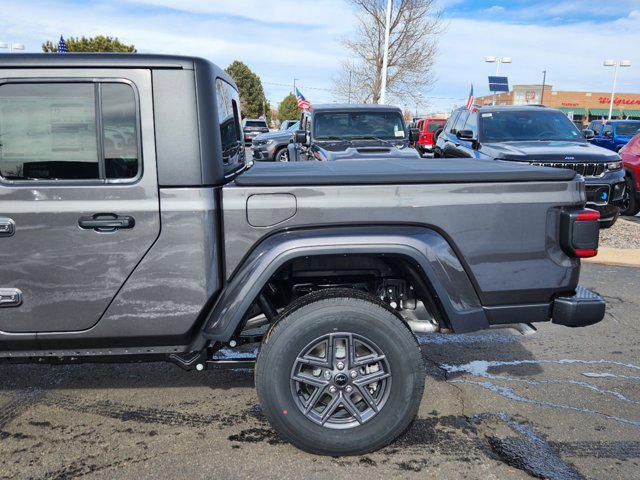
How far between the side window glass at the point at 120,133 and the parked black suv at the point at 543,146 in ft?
20.6

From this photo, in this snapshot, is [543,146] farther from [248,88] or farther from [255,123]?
[248,88]

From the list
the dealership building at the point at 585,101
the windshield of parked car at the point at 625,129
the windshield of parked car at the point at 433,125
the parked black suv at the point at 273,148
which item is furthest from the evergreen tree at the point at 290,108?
the windshield of parked car at the point at 625,129

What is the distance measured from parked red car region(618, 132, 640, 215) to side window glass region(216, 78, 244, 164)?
9.06m

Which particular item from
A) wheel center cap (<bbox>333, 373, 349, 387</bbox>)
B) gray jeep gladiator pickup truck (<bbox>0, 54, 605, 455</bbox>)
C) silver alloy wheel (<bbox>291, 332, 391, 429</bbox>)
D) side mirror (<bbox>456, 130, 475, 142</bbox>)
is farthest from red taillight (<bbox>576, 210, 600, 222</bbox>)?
side mirror (<bbox>456, 130, 475, 142</bbox>)

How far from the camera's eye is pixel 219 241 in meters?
2.62

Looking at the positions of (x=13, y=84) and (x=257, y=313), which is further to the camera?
(x=257, y=313)

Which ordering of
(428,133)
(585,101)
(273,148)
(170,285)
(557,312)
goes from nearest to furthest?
1. (170,285)
2. (557,312)
3. (273,148)
4. (428,133)
5. (585,101)

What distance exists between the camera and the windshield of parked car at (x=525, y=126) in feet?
28.7

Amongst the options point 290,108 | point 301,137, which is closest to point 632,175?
point 301,137

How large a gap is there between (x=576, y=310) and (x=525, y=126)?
22.5ft

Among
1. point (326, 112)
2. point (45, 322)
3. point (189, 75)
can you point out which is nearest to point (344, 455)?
point (45, 322)

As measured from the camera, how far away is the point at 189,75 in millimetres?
2580

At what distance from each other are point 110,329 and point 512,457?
7.18 feet

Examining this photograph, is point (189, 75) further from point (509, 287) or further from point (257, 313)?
point (509, 287)
